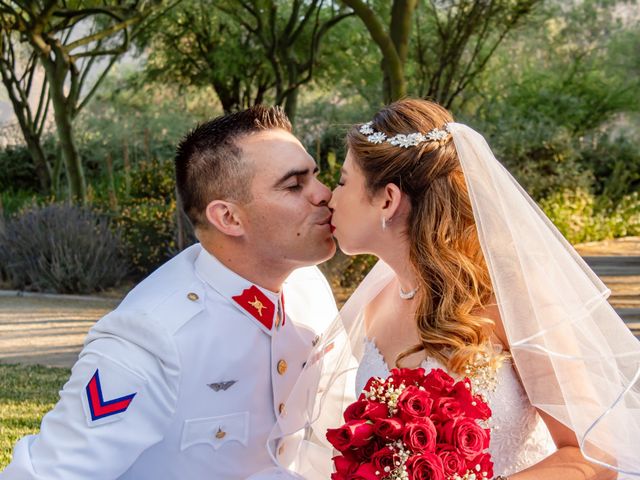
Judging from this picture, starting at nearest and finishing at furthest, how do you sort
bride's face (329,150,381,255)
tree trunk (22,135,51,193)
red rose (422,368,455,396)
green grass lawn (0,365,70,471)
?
red rose (422,368,455,396) → bride's face (329,150,381,255) → green grass lawn (0,365,70,471) → tree trunk (22,135,51,193)

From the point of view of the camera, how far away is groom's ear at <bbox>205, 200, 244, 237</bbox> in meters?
3.32

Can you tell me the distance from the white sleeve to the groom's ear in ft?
1.80

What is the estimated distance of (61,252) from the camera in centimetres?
1209

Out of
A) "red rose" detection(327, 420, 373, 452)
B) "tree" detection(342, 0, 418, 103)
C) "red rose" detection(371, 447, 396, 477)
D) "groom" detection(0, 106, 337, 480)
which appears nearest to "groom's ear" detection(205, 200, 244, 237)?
"groom" detection(0, 106, 337, 480)

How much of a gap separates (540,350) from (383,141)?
88cm

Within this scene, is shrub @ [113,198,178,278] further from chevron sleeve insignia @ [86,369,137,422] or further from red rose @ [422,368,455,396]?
red rose @ [422,368,455,396]

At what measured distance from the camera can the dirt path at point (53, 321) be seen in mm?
8750

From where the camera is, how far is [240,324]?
320cm

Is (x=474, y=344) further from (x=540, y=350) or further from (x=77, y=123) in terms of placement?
(x=77, y=123)

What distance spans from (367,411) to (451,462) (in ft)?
0.84

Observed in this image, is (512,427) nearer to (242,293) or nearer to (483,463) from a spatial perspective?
(483,463)

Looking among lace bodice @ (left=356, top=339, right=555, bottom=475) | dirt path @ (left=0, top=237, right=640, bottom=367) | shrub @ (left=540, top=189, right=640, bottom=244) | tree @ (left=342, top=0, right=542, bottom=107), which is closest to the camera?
lace bodice @ (left=356, top=339, right=555, bottom=475)

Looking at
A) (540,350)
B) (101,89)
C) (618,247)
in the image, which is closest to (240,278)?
(540,350)

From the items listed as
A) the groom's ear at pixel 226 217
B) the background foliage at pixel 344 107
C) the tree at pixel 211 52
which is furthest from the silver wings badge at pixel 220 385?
the tree at pixel 211 52
